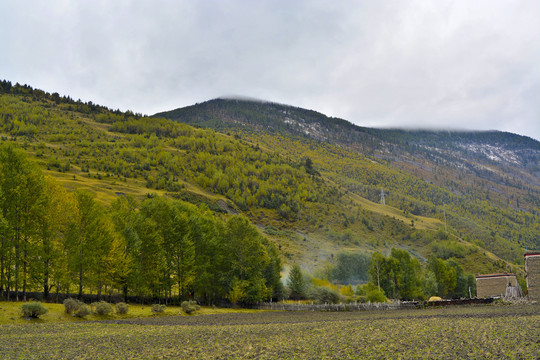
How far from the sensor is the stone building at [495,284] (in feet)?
273

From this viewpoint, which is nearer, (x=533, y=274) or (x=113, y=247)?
(x=113, y=247)

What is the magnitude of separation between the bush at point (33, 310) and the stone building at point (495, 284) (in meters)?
81.5

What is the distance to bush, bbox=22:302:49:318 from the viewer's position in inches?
1268

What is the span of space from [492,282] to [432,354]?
78710 millimetres

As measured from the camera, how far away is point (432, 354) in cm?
1812

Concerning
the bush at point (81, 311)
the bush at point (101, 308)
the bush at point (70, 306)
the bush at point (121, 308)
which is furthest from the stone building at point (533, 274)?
the bush at point (70, 306)

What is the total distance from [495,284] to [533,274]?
25.3 metres

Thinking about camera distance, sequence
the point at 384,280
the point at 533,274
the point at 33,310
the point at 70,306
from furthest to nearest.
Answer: the point at 384,280 → the point at 533,274 → the point at 70,306 → the point at 33,310

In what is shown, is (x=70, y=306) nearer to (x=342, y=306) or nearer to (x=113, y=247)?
(x=113, y=247)

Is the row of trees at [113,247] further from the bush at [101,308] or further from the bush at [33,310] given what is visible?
the bush at [33,310]

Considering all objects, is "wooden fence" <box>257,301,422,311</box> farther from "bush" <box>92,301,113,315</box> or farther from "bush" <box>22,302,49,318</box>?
"bush" <box>22,302,49,318</box>

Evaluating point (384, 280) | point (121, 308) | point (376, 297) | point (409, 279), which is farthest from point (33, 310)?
point (409, 279)

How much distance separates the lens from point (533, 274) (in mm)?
61594

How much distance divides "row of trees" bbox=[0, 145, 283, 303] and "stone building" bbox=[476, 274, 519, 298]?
4359cm
